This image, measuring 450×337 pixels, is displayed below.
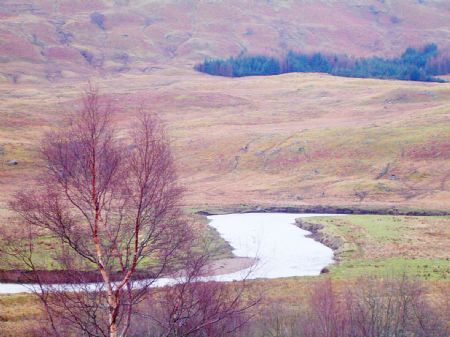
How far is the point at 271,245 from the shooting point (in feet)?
223

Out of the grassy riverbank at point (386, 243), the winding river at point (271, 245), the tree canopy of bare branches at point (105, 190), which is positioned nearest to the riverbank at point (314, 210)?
the winding river at point (271, 245)

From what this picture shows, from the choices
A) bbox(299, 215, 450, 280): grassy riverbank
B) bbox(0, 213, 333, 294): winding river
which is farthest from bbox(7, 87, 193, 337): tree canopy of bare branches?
bbox(299, 215, 450, 280): grassy riverbank

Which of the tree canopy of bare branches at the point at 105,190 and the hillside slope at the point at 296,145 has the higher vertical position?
the tree canopy of bare branches at the point at 105,190

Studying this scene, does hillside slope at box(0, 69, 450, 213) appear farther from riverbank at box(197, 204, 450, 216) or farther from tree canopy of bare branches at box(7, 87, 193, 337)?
tree canopy of bare branches at box(7, 87, 193, 337)

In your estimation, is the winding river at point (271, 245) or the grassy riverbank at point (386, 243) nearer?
the grassy riverbank at point (386, 243)

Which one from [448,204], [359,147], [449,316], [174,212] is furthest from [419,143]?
[174,212]

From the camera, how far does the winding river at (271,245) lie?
54.0 metres

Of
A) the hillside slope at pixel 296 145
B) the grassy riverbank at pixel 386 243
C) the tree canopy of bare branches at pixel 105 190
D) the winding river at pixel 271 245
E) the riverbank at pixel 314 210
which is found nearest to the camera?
the tree canopy of bare branches at pixel 105 190

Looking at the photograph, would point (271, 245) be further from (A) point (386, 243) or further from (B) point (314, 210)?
(B) point (314, 210)

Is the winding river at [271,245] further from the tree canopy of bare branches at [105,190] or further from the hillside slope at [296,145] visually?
the tree canopy of bare branches at [105,190]

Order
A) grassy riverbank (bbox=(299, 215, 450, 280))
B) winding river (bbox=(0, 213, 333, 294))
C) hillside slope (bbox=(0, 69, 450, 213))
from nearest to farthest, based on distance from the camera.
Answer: grassy riverbank (bbox=(299, 215, 450, 280)) < winding river (bbox=(0, 213, 333, 294)) < hillside slope (bbox=(0, 69, 450, 213))

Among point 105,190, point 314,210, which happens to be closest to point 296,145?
point 314,210

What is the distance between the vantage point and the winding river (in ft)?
177

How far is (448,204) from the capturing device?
9344 cm
